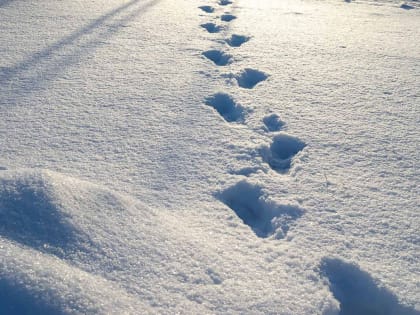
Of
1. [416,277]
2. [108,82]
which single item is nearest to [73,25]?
[108,82]

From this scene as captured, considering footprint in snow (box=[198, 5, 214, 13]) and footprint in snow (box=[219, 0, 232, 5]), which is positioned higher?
footprint in snow (box=[219, 0, 232, 5])

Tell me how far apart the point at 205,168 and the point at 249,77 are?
2.69 feet

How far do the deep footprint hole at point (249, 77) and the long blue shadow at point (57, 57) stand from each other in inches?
32.2

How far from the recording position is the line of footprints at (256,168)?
4.40 feet

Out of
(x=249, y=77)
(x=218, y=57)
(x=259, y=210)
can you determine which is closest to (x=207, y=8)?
(x=218, y=57)

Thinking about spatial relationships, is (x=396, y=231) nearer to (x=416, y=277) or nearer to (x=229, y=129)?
(x=416, y=277)

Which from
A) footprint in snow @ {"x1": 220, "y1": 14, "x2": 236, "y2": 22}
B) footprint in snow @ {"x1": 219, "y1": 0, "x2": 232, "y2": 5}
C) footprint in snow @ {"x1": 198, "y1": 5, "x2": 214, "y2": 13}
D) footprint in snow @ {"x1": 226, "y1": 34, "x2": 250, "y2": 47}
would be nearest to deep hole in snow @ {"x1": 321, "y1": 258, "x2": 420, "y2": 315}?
footprint in snow @ {"x1": 226, "y1": 34, "x2": 250, "y2": 47}

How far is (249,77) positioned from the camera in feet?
7.14

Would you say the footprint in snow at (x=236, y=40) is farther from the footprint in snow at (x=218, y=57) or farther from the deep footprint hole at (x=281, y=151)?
the deep footprint hole at (x=281, y=151)

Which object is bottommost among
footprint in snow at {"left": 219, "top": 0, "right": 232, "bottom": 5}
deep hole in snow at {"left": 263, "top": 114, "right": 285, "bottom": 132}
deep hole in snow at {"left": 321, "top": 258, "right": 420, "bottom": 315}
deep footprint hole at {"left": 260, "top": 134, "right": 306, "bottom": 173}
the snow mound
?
deep hole in snow at {"left": 321, "top": 258, "right": 420, "bottom": 315}

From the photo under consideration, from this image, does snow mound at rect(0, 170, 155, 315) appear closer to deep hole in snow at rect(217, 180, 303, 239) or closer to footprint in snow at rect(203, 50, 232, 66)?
deep hole in snow at rect(217, 180, 303, 239)

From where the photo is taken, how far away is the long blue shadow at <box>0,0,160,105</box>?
77.1 inches

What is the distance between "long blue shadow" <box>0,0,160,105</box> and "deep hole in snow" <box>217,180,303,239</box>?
3.46 feet

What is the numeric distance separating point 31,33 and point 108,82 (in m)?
0.79
